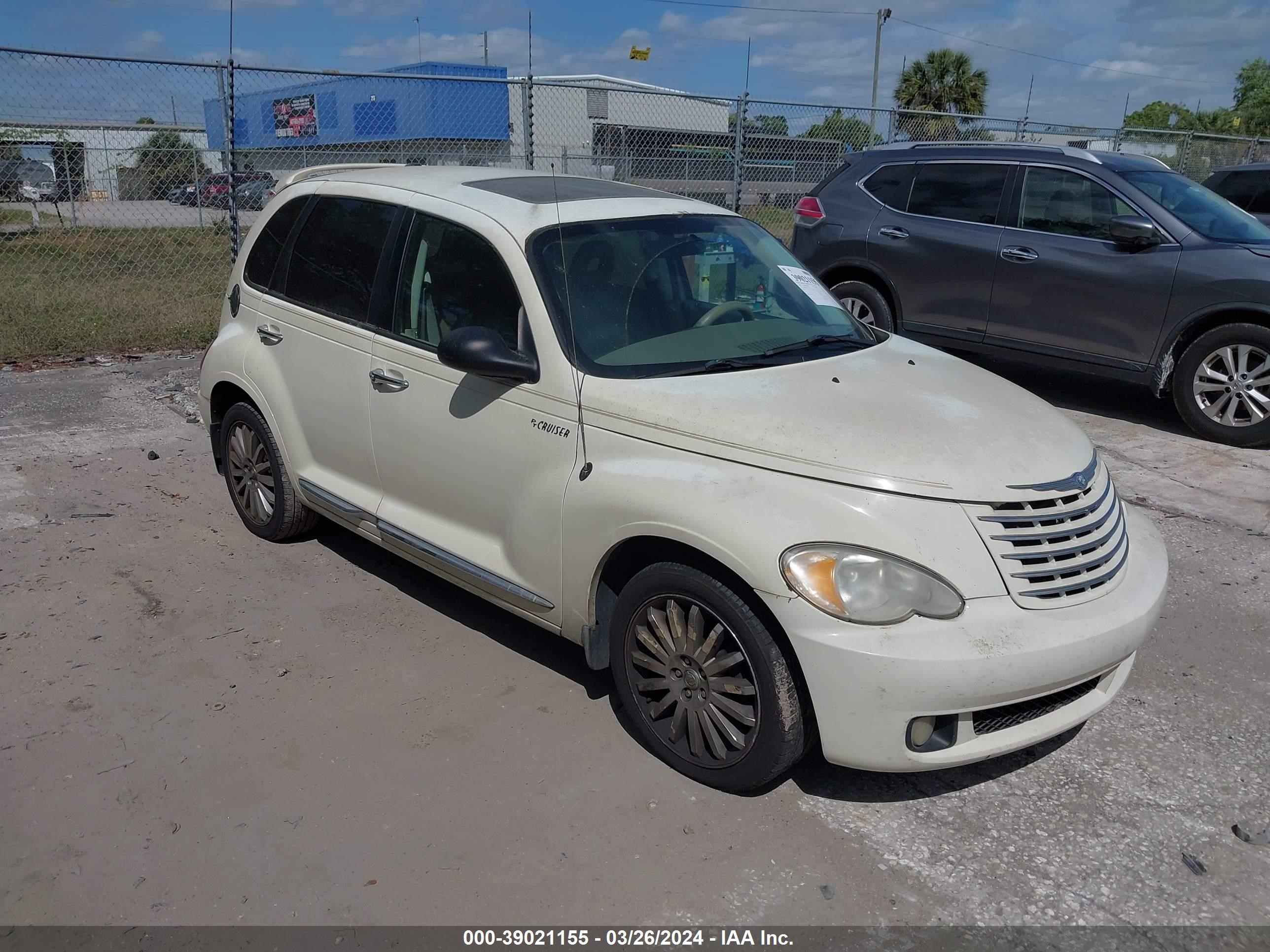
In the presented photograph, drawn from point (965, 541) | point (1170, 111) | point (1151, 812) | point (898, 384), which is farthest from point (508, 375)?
point (1170, 111)

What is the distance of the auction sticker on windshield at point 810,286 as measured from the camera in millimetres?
4320

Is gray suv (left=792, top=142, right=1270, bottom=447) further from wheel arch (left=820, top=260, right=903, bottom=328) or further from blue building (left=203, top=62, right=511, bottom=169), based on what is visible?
blue building (left=203, top=62, right=511, bottom=169)

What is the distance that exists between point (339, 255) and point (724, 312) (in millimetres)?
1754

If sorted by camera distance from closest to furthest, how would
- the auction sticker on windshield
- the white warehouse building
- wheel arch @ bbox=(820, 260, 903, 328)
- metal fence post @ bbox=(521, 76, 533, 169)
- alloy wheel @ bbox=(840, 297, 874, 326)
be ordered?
the auction sticker on windshield
wheel arch @ bbox=(820, 260, 903, 328)
alloy wheel @ bbox=(840, 297, 874, 326)
metal fence post @ bbox=(521, 76, 533, 169)
the white warehouse building

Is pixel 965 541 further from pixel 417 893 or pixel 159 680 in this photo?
pixel 159 680

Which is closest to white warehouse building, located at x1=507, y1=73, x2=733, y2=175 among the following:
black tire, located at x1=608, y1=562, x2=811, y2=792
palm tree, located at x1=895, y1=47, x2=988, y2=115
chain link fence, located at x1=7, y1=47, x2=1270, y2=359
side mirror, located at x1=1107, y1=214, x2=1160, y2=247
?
chain link fence, located at x1=7, y1=47, x2=1270, y2=359

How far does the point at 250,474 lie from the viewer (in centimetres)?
506

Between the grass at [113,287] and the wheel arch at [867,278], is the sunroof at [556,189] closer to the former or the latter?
the wheel arch at [867,278]

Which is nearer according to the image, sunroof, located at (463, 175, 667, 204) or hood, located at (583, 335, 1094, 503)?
hood, located at (583, 335, 1094, 503)

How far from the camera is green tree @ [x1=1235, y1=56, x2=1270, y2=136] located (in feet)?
182

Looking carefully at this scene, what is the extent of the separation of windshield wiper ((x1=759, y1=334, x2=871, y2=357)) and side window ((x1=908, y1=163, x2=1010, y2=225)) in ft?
14.7

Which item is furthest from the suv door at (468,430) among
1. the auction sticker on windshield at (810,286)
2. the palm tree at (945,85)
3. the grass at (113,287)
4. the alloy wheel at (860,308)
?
the palm tree at (945,85)

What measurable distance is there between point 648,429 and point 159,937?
193 centimetres

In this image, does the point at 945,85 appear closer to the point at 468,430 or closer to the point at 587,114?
the point at 587,114
